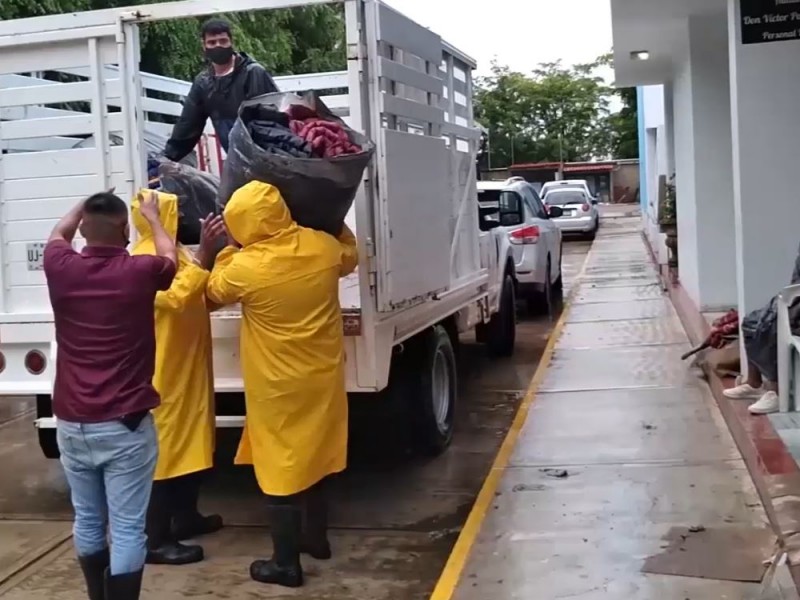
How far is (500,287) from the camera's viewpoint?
10.3 meters

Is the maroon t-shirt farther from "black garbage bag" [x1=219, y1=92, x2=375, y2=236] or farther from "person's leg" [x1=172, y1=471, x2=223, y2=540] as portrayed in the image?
"person's leg" [x1=172, y1=471, x2=223, y2=540]

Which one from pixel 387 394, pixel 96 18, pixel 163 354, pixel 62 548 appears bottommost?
pixel 62 548

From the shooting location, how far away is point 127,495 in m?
4.24

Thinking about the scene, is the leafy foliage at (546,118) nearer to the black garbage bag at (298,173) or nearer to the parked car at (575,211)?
the parked car at (575,211)

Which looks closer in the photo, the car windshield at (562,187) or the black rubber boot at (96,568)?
the black rubber boot at (96,568)

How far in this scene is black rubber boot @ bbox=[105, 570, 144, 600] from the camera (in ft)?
14.2

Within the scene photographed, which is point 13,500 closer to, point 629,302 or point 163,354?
point 163,354

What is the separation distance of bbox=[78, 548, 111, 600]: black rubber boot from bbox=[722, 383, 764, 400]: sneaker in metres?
4.61

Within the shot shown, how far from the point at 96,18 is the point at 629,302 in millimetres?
10090

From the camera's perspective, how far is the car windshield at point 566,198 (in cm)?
2992

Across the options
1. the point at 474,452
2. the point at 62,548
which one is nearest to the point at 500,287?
the point at 474,452

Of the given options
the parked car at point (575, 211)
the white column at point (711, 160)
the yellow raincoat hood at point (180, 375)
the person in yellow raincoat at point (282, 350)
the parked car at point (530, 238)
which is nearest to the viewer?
the person in yellow raincoat at point (282, 350)

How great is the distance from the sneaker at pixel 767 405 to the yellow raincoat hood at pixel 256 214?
3496 mm

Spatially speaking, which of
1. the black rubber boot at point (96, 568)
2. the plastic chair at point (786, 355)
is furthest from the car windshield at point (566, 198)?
the black rubber boot at point (96, 568)
